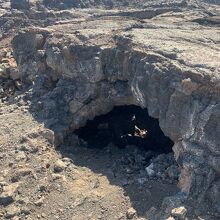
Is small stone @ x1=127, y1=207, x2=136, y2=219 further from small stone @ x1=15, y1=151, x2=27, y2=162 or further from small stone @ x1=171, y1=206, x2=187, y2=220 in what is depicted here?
small stone @ x1=15, y1=151, x2=27, y2=162

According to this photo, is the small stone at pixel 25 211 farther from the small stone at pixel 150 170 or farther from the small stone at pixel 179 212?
the small stone at pixel 179 212

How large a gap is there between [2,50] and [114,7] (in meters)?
9.53

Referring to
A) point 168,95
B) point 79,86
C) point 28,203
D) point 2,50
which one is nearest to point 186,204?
point 168,95

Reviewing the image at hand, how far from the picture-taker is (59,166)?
15.7m

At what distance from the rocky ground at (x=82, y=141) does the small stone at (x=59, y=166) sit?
4 centimetres

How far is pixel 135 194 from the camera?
14617 mm

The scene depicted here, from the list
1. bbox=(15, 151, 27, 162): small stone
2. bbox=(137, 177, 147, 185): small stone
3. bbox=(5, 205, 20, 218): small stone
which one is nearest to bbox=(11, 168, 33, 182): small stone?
bbox=(15, 151, 27, 162): small stone

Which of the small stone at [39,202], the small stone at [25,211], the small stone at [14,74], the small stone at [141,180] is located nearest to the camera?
the small stone at [25,211]

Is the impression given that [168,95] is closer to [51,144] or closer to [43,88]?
[51,144]

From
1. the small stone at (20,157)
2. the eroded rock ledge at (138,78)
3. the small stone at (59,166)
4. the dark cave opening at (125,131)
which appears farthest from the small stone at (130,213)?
the dark cave opening at (125,131)

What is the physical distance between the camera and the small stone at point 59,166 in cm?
1565

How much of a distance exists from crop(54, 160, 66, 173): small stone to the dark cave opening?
8.03ft

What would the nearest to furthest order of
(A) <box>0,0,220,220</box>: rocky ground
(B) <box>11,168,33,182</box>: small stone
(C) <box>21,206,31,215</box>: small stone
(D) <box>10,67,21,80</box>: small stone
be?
1. (A) <box>0,0,220,220</box>: rocky ground
2. (C) <box>21,206,31,215</box>: small stone
3. (B) <box>11,168,33,182</box>: small stone
4. (D) <box>10,67,21,80</box>: small stone

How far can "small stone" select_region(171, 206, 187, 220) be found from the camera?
12782mm
